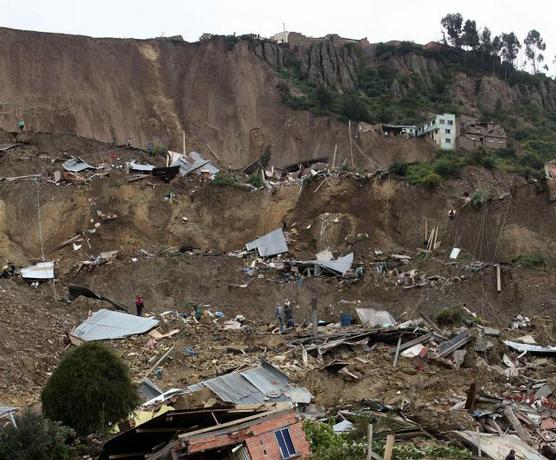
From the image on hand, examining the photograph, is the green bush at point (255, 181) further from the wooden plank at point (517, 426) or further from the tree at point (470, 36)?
the tree at point (470, 36)

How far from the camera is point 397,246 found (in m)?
30.2

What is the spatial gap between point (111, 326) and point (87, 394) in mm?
8638

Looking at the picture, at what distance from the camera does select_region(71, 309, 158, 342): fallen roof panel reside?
20.5m

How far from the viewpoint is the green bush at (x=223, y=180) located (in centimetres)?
3225

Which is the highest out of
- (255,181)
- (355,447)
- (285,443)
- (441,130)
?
(441,130)

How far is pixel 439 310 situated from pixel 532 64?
166ft

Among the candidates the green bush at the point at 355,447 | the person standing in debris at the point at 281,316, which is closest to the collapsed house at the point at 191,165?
the person standing in debris at the point at 281,316

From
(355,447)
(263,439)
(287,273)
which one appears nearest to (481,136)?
(287,273)

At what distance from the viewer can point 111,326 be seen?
834 inches

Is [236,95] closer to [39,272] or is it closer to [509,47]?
[39,272]

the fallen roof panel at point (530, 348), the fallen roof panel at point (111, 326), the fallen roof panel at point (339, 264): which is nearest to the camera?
the fallen roof panel at point (530, 348)

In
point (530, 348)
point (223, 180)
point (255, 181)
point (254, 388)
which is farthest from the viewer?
point (255, 181)

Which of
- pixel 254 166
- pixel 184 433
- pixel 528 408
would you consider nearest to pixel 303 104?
pixel 254 166

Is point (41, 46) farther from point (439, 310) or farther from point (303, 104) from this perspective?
point (439, 310)
